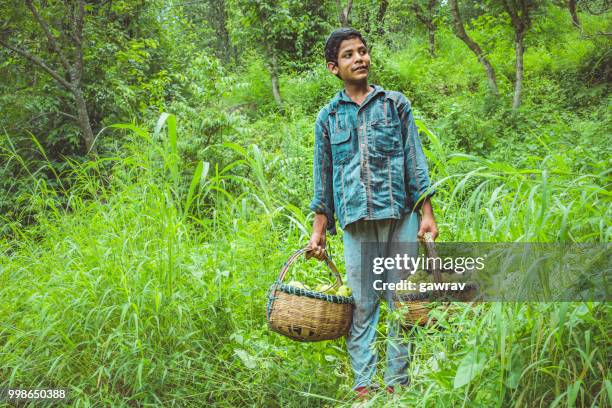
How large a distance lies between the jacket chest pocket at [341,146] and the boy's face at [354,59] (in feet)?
0.90

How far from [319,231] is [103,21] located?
7.09m

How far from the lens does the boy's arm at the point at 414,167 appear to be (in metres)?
2.77

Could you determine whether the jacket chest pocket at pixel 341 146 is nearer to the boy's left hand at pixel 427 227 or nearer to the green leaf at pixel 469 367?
the boy's left hand at pixel 427 227

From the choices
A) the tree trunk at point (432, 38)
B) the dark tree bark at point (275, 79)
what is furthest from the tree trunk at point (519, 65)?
the dark tree bark at point (275, 79)

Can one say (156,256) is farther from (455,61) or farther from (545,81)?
(455,61)

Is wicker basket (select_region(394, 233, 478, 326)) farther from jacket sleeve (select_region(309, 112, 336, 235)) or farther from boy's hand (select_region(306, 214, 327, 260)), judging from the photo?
jacket sleeve (select_region(309, 112, 336, 235))

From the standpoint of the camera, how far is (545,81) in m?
9.82

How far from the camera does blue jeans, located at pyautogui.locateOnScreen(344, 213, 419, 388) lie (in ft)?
9.14

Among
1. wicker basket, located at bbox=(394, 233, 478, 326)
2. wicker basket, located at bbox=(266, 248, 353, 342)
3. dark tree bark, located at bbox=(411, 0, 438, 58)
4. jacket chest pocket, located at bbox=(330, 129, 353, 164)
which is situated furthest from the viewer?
dark tree bark, located at bbox=(411, 0, 438, 58)

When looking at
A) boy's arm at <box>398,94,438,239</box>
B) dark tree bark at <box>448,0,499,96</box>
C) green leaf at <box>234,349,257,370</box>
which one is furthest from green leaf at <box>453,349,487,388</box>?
dark tree bark at <box>448,0,499,96</box>

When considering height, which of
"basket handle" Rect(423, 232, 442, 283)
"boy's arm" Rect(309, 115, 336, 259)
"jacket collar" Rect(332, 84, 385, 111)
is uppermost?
"jacket collar" Rect(332, 84, 385, 111)

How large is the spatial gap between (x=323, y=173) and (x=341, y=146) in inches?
7.8

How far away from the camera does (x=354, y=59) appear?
2852 mm

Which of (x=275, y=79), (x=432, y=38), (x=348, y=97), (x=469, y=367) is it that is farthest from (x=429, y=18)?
(x=469, y=367)
